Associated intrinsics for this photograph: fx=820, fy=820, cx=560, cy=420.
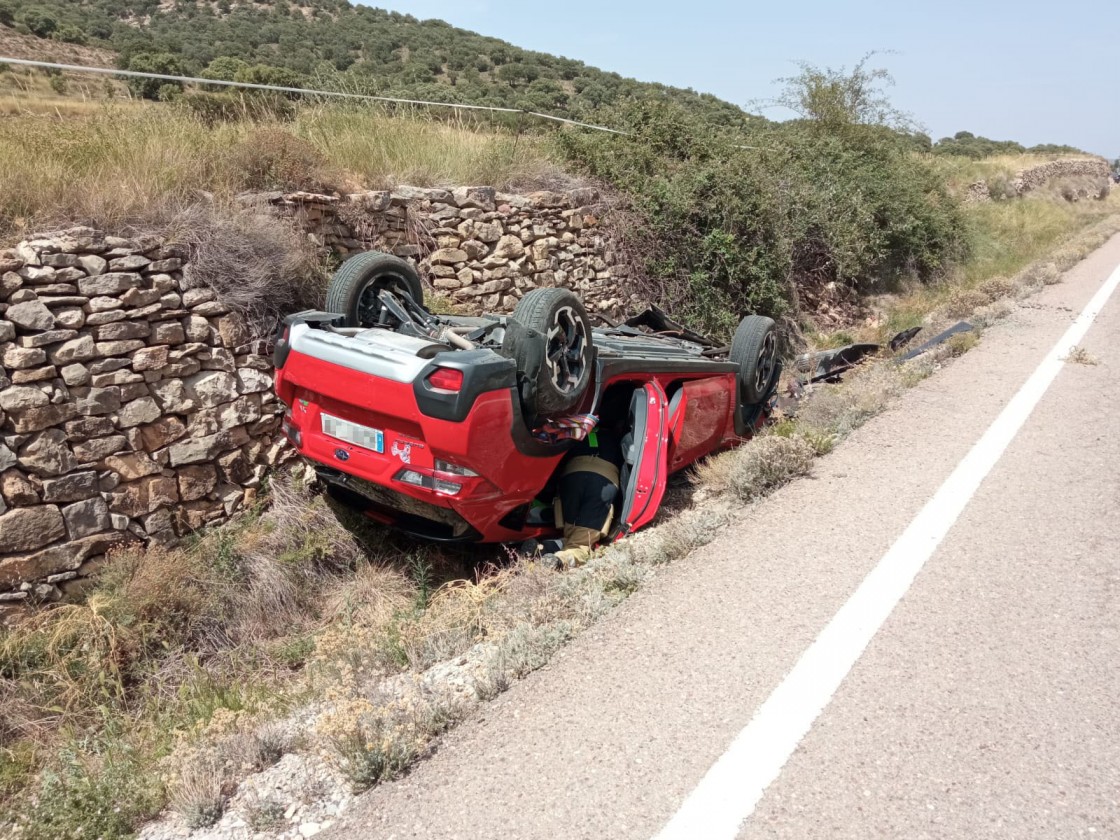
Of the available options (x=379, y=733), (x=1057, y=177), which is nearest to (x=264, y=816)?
(x=379, y=733)

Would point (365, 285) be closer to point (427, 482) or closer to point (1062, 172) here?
point (427, 482)

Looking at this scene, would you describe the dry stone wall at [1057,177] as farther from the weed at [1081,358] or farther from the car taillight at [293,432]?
the car taillight at [293,432]

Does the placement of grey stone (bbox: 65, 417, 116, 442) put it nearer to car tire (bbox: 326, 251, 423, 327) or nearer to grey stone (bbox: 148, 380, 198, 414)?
grey stone (bbox: 148, 380, 198, 414)

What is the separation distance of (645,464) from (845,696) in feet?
9.16

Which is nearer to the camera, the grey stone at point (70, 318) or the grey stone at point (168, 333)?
the grey stone at point (70, 318)

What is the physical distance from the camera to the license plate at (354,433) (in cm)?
485

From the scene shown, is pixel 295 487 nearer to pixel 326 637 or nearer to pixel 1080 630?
pixel 326 637

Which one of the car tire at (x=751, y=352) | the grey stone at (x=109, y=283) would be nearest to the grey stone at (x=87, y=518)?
the grey stone at (x=109, y=283)

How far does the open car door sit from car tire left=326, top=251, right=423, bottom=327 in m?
2.04

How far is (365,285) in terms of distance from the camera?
601 cm

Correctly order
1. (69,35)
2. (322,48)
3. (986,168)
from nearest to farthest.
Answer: (69,35) → (986,168) → (322,48)

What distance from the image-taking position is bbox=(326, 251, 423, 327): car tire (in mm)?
5891

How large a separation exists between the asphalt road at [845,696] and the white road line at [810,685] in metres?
0.04

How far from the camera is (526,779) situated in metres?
2.80
